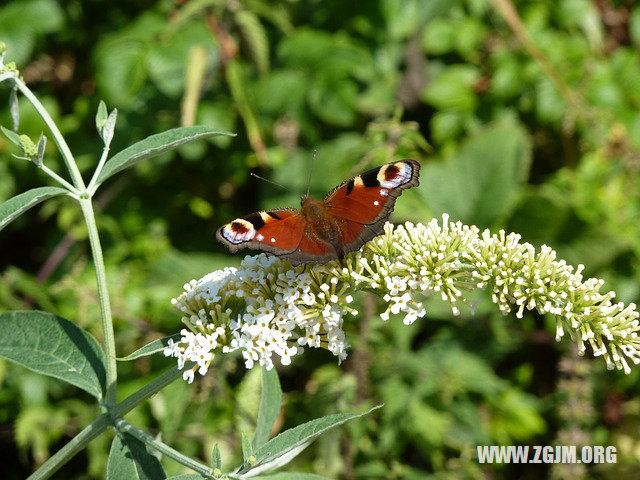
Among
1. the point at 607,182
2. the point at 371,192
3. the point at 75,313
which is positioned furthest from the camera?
the point at 607,182

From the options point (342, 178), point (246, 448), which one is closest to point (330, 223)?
point (246, 448)

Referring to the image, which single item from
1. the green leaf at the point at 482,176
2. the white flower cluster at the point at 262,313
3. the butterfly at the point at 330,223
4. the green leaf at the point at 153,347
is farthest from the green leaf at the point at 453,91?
the green leaf at the point at 153,347

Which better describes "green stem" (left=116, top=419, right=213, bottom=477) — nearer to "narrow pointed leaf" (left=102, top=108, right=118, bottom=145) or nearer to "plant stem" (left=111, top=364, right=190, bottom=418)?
"plant stem" (left=111, top=364, right=190, bottom=418)

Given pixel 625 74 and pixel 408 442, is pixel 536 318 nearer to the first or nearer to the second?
pixel 408 442

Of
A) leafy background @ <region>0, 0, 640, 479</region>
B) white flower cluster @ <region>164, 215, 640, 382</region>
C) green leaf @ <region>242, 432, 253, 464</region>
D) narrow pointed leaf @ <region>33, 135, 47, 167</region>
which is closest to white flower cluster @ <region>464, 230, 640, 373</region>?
white flower cluster @ <region>164, 215, 640, 382</region>

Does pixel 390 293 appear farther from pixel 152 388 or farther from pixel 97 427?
pixel 97 427

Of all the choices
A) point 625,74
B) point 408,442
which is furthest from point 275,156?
point 625,74

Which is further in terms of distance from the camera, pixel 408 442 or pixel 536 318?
pixel 536 318
